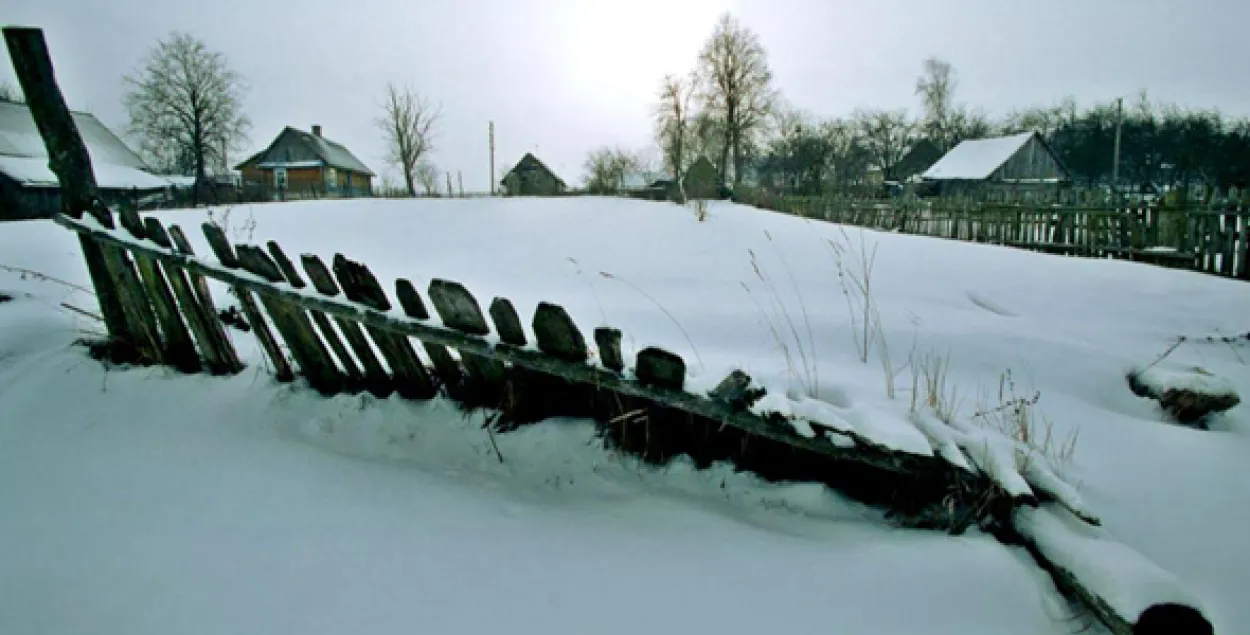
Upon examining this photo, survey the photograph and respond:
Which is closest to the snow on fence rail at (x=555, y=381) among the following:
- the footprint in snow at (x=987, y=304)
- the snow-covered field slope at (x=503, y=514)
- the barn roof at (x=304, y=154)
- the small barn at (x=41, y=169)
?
the snow-covered field slope at (x=503, y=514)

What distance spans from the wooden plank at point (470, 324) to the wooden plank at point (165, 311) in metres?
1.66

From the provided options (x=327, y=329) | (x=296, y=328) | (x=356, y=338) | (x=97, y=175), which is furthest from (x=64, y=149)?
(x=97, y=175)

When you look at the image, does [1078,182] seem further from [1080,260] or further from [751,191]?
[1080,260]

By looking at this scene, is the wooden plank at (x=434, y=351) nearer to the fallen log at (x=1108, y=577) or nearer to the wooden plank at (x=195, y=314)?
the wooden plank at (x=195, y=314)

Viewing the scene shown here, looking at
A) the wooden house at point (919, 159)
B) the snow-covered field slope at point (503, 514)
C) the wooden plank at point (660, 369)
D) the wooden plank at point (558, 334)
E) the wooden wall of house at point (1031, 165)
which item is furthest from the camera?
the wooden house at point (919, 159)

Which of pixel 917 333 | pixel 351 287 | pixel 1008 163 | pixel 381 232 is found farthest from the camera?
pixel 1008 163

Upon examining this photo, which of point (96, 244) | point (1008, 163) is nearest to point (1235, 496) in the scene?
point (96, 244)

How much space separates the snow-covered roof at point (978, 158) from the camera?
36.5 meters

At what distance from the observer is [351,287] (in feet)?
7.95

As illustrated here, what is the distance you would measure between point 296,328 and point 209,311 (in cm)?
67

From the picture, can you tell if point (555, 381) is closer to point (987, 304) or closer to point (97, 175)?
point (987, 304)

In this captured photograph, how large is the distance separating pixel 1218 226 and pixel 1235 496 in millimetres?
9819

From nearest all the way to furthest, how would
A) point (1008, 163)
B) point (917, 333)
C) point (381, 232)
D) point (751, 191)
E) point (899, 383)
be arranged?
point (899, 383) → point (917, 333) → point (381, 232) → point (751, 191) → point (1008, 163)

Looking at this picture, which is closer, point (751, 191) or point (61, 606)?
point (61, 606)
